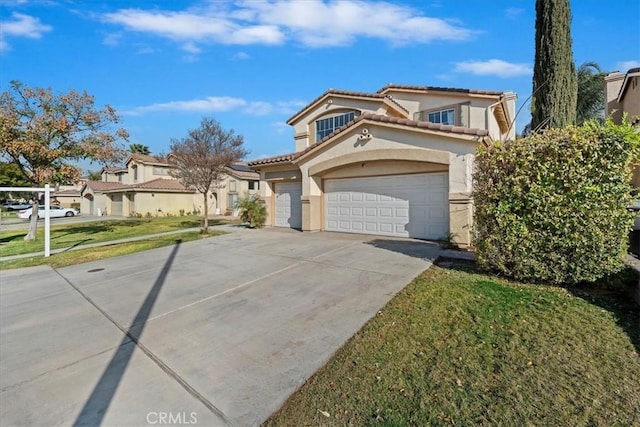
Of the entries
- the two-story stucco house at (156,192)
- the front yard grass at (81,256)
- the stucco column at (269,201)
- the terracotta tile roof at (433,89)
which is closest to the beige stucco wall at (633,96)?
the terracotta tile roof at (433,89)

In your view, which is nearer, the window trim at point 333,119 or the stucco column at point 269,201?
the stucco column at point 269,201

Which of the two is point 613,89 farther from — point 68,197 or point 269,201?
point 68,197

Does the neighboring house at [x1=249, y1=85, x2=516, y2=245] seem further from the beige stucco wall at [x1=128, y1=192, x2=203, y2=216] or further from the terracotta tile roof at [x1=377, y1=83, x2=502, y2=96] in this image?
the beige stucco wall at [x1=128, y1=192, x2=203, y2=216]

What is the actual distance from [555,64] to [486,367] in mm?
13044

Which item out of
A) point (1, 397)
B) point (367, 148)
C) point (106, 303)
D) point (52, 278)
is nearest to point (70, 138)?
point (52, 278)

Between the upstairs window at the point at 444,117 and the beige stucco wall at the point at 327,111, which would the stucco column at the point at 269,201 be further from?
the upstairs window at the point at 444,117

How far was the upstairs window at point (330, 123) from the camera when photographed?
17484 millimetres

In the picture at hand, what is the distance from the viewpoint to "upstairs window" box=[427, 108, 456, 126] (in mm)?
16406

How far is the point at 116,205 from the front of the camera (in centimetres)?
3625

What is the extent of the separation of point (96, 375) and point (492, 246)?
6290 millimetres

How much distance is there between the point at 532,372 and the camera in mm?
3160

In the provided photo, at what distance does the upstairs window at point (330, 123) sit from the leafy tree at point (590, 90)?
16563 millimetres

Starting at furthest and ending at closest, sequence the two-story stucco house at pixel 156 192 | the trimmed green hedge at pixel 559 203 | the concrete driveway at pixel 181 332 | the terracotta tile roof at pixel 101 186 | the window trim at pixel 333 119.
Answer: the terracotta tile roof at pixel 101 186 → the two-story stucco house at pixel 156 192 → the window trim at pixel 333 119 → the trimmed green hedge at pixel 559 203 → the concrete driveway at pixel 181 332
